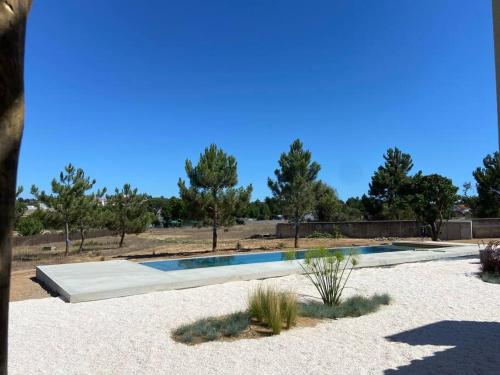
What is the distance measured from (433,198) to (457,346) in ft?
52.9

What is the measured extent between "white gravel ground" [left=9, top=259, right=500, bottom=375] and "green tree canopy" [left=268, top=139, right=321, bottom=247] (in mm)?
11118

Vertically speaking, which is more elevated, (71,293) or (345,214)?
(345,214)

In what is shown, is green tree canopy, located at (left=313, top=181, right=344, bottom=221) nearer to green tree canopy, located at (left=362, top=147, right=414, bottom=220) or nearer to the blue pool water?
green tree canopy, located at (left=362, top=147, right=414, bottom=220)

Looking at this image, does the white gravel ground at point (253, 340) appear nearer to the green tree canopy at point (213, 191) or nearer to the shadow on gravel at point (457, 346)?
the shadow on gravel at point (457, 346)

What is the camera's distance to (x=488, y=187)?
2897 cm

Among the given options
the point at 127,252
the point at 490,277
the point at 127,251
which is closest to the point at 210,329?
the point at 490,277

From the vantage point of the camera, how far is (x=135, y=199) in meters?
23.3

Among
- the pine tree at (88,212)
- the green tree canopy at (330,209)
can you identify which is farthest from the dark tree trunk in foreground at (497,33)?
the green tree canopy at (330,209)

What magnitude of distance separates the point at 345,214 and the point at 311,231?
7.09m

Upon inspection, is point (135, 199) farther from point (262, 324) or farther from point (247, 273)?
point (262, 324)

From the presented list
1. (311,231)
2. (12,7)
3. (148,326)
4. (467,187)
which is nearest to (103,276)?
(148,326)

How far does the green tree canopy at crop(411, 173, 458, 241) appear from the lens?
60.9ft

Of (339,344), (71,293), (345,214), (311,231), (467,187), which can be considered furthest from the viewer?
(467,187)

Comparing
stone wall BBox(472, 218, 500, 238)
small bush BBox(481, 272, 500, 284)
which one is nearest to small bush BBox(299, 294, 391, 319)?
small bush BBox(481, 272, 500, 284)
